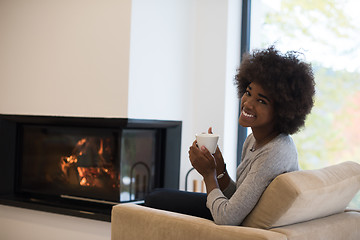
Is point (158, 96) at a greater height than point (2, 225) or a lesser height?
greater

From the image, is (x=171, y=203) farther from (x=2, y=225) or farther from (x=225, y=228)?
(x=2, y=225)

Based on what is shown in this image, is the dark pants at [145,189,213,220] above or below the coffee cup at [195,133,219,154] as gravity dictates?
below

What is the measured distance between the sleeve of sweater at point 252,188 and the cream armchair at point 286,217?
3 cm

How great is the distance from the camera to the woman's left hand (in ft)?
5.59

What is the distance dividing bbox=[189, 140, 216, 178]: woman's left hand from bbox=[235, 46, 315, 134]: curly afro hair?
27 cm

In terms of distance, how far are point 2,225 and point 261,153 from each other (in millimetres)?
2820

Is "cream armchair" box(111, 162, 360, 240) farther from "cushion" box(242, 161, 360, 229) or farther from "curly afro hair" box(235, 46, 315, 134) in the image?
"curly afro hair" box(235, 46, 315, 134)

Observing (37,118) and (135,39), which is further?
(37,118)

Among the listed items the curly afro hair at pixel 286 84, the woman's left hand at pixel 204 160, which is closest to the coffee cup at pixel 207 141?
the woman's left hand at pixel 204 160

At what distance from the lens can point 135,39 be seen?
3141 millimetres

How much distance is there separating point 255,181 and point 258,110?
0.88 ft

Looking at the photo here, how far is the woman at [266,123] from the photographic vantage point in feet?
5.15

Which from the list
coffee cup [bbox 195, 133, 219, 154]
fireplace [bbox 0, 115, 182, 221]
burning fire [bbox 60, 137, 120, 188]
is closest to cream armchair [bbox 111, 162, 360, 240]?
coffee cup [bbox 195, 133, 219, 154]

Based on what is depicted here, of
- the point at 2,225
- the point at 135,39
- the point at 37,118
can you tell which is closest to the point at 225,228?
the point at 135,39
